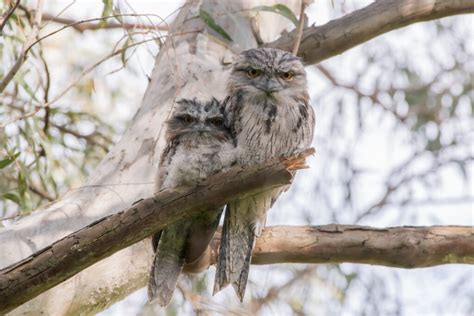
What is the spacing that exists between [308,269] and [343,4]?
80.2 inches

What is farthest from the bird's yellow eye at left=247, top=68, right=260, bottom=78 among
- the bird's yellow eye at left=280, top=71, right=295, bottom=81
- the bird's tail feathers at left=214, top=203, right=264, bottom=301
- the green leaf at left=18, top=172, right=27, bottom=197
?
the green leaf at left=18, top=172, right=27, bottom=197

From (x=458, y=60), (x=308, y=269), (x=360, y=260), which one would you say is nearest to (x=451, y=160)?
(x=458, y=60)

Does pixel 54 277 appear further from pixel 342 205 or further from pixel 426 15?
pixel 342 205

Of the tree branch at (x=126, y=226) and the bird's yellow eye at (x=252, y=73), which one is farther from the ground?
the bird's yellow eye at (x=252, y=73)

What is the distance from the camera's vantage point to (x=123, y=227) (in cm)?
265

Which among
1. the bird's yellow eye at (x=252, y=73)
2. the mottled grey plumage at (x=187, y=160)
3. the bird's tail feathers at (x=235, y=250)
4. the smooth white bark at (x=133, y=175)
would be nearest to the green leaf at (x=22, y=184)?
the smooth white bark at (x=133, y=175)

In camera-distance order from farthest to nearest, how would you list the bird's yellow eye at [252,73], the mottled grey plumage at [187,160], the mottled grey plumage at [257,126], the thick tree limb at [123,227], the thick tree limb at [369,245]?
the thick tree limb at [369,245] → the bird's yellow eye at [252,73] → the mottled grey plumage at [257,126] → the mottled grey plumage at [187,160] → the thick tree limb at [123,227]

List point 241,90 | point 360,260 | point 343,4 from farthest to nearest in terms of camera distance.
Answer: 1. point 343,4
2. point 360,260
3. point 241,90

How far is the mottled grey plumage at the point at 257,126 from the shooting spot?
3.25 metres

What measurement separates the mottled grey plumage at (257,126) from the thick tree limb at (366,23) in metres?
0.78

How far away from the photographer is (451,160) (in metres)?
6.40

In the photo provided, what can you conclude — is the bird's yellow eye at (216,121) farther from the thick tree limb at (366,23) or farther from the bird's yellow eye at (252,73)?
the thick tree limb at (366,23)

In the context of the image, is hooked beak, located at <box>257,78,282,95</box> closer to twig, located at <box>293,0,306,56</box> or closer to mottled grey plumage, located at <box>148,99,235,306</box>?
mottled grey plumage, located at <box>148,99,235,306</box>

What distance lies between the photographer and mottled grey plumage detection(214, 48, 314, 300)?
3.25 metres
